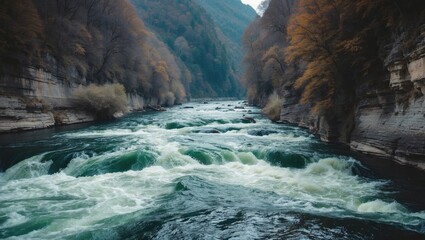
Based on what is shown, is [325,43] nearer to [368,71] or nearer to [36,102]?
[368,71]

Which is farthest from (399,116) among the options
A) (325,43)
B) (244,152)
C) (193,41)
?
(193,41)

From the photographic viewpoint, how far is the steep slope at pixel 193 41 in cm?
13675

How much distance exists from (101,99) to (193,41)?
115317mm

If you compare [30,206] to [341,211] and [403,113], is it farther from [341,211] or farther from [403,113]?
[403,113]

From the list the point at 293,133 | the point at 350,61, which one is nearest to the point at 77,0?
the point at 293,133

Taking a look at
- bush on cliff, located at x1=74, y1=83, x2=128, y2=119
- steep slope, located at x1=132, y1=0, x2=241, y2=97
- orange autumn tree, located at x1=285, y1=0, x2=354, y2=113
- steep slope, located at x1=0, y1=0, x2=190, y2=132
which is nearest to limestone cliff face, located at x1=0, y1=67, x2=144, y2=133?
steep slope, located at x1=0, y1=0, x2=190, y2=132

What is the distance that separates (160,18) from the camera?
143 m

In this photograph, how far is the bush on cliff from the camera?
100ft

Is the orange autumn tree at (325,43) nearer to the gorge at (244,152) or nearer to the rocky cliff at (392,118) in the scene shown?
the gorge at (244,152)

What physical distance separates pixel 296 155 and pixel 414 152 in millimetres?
4538

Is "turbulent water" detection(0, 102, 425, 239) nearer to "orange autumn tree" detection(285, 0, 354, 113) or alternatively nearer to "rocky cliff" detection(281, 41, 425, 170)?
"rocky cliff" detection(281, 41, 425, 170)

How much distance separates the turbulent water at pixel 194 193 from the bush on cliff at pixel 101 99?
12475 millimetres

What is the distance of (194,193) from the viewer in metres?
10.2

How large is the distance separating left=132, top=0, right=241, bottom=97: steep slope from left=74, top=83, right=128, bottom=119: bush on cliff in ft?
333
